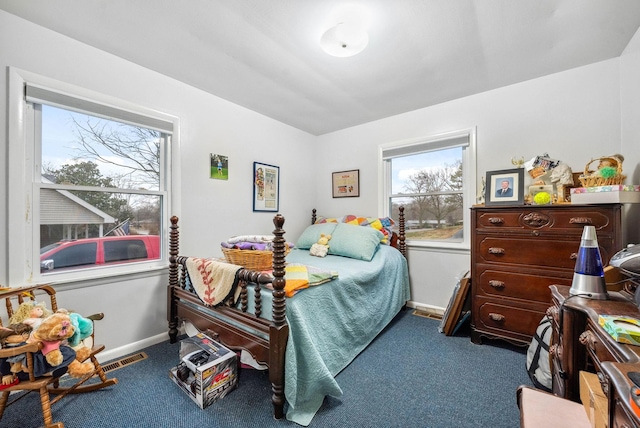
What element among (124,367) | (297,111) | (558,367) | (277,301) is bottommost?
(124,367)

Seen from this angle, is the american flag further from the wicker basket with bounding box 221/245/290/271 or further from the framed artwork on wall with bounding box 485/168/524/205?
the framed artwork on wall with bounding box 485/168/524/205

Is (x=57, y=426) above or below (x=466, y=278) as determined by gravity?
below

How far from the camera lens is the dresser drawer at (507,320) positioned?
2.03 m

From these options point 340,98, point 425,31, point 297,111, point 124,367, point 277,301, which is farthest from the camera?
point 297,111

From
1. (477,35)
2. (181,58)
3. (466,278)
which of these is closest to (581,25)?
(477,35)

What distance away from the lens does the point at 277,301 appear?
1436 millimetres

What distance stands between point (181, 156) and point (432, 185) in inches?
105

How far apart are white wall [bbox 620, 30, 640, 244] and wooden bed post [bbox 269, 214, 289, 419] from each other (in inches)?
100

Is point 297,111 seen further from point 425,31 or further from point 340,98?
point 425,31

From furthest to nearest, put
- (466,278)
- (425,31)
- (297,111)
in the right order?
(297,111) < (466,278) < (425,31)

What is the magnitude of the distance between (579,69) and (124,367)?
4296mm

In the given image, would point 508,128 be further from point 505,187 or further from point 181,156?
point 181,156

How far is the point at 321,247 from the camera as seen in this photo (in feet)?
9.36

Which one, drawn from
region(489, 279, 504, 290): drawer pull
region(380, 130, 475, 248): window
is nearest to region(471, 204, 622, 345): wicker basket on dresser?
region(489, 279, 504, 290): drawer pull
